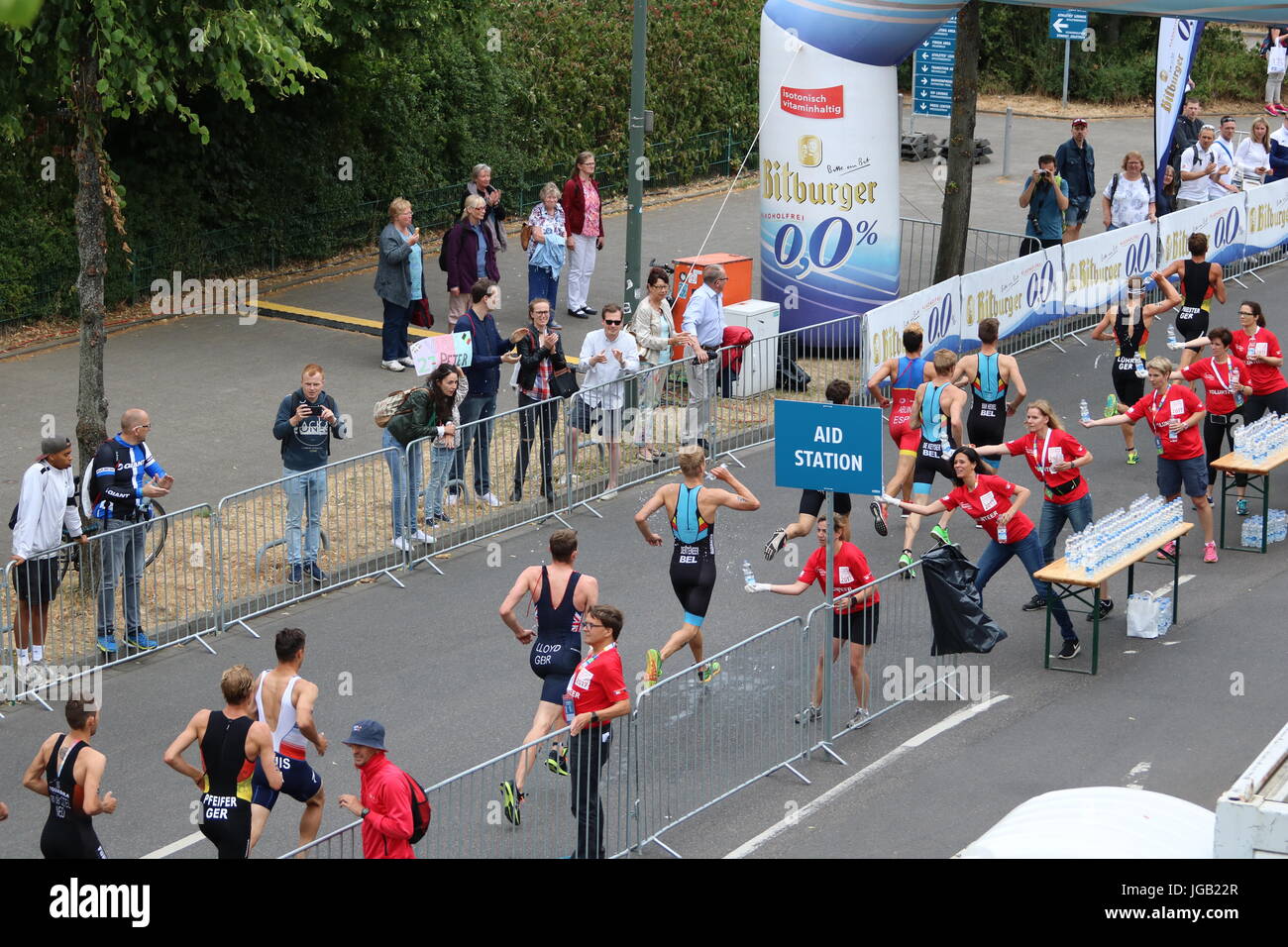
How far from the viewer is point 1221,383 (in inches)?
607

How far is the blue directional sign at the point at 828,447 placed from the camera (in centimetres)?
1085

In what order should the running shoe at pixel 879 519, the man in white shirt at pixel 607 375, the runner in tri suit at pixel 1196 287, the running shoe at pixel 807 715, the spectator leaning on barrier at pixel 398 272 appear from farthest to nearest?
1. the spectator leaning on barrier at pixel 398 272
2. the runner in tri suit at pixel 1196 287
3. the man in white shirt at pixel 607 375
4. the running shoe at pixel 879 519
5. the running shoe at pixel 807 715

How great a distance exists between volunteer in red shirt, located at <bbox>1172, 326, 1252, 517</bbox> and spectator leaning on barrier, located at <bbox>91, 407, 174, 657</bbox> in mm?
8513

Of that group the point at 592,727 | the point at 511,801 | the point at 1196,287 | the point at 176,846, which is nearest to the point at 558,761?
the point at 511,801

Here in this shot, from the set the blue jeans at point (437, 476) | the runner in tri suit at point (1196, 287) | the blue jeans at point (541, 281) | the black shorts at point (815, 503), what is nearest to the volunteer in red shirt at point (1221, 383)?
the runner in tri suit at point (1196, 287)

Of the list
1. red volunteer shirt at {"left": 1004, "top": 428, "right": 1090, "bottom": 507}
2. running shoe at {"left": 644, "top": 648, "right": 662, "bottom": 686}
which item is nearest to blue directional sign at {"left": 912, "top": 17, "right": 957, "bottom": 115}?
red volunteer shirt at {"left": 1004, "top": 428, "right": 1090, "bottom": 507}

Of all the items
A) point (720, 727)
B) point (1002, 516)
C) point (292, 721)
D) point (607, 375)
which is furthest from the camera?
point (607, 375)

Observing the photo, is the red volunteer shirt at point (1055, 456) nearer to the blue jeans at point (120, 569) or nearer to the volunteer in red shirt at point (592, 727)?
the volunteer in red shirt at point (592, 727)

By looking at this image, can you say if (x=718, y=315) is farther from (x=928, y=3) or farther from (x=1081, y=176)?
(x=1081, y=176)

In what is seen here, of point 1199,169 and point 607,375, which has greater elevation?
point 1199,169

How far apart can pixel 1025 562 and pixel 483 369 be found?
204 inches

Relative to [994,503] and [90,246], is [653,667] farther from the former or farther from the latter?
[90,246]

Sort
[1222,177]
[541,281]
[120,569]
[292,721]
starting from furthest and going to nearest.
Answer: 1. [1222,177]
2. [541,281]
3. [120,569]
4. [292,721]

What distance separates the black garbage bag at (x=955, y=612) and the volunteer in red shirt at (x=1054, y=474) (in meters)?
1.51
